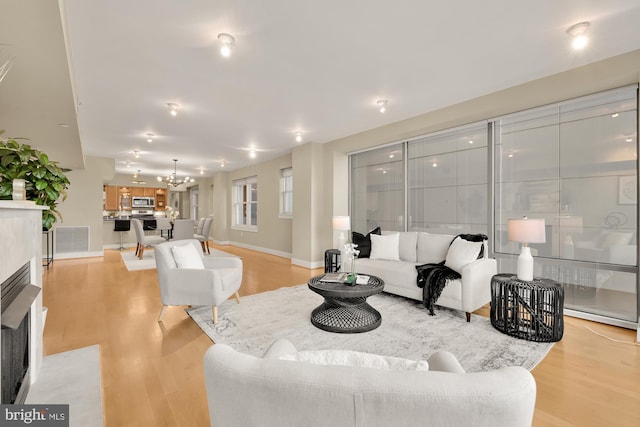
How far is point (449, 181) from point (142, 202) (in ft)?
35.0

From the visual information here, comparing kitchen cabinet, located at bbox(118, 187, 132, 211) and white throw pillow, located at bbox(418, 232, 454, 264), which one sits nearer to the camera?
white throw pillow, located at bbox(418, 232, 454, 264)

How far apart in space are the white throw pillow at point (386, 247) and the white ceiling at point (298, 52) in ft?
6.08

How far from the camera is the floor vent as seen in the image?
7.32 meters

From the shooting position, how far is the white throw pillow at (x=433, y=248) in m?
4.02

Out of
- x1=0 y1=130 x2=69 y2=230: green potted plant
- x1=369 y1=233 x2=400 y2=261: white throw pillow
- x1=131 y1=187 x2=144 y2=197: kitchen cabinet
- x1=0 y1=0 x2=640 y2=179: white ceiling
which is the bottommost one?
x1=369 y1=233 x2=400 y2=261: white throw pillow

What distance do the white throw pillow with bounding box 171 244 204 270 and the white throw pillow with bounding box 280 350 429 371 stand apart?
2759mm

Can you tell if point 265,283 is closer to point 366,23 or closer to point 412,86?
point 412,86

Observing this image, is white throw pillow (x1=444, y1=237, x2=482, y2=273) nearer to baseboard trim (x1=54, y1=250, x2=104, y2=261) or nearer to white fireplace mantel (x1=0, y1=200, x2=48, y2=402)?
white fireplace mantel (x1=0, y1=200, x2=48, y2=402)

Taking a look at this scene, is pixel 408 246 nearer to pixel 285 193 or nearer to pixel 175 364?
pixel 175 364

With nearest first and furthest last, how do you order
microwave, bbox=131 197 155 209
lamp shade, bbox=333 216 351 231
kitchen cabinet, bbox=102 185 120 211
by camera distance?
lamp shade, bbox=333 216 351 231, kitchen cabinet, bbox=102 185 120 211, microwave, bbox=131 197 155 209

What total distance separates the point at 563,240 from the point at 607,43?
202cm

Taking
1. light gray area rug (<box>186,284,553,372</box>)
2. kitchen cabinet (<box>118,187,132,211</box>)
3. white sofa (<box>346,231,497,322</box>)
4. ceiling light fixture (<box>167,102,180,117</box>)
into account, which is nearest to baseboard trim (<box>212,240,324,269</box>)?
white sofa (<box>346,231,497,322</box>)

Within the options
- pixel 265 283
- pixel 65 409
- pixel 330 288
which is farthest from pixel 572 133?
pixel 65 409

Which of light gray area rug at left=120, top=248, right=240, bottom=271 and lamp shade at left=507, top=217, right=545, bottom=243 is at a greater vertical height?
lamp shade at left=507, top=217, right=545, bottom=243
